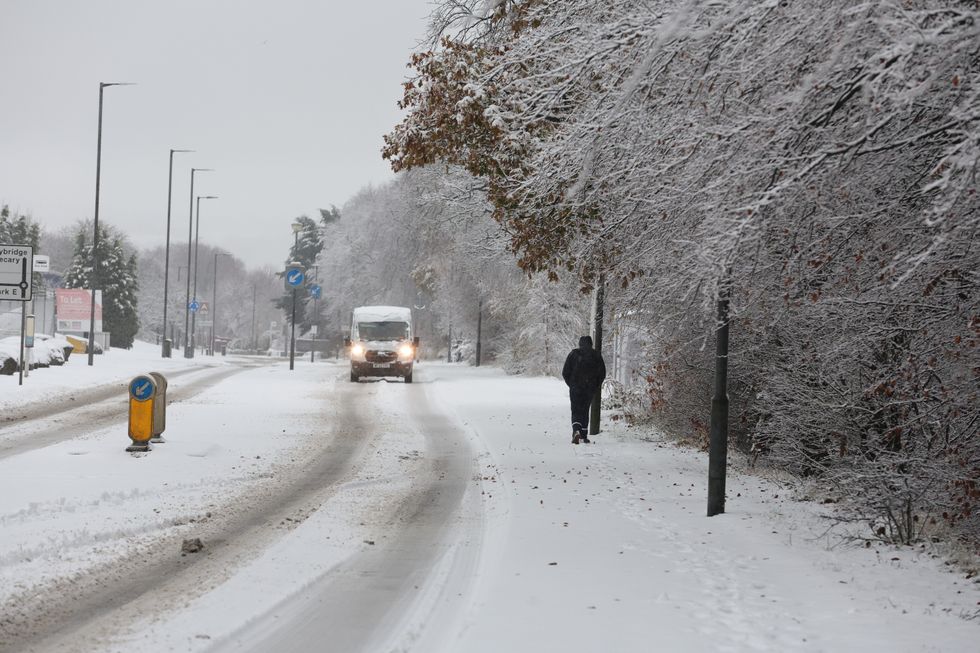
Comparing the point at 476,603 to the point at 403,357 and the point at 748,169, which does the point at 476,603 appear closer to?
the point at 748,169

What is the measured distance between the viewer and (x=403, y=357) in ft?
116

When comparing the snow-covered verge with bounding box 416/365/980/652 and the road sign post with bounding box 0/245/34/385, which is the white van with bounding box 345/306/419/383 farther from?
the snow-covered verge with bounding box 416/365/980/652

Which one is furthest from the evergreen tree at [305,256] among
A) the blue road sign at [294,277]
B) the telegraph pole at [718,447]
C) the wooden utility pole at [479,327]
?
the telegraph pole at [718,447]

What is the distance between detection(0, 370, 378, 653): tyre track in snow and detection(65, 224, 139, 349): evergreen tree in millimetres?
65741

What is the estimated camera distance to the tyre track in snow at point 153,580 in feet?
18.4

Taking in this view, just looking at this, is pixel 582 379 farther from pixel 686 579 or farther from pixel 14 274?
pixel 14 274

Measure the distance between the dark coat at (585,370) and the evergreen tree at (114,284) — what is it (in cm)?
6094

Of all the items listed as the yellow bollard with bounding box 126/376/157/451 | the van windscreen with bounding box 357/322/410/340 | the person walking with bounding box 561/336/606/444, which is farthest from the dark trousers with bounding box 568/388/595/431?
the van windscreen with bounding box 357/322/410/340

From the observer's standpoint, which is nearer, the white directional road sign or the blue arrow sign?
the white directional road sign

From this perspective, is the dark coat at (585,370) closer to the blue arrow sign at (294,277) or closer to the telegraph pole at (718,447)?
the telegraph pole at (718,447)

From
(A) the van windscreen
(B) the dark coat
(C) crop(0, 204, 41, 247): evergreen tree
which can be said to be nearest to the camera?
(B) the dark coat

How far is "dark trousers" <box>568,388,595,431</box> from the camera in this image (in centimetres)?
1664

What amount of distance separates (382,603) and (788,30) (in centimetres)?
416

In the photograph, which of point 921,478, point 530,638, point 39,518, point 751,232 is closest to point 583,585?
point 530,638
